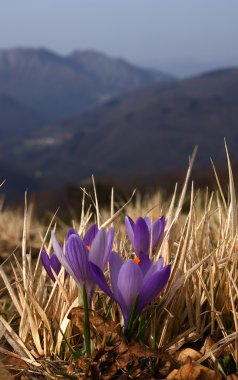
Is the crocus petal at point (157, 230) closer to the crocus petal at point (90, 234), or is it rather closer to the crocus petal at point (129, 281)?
the crocus petal at point (90, 234)

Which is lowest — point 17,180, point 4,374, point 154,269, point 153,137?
point 17,180

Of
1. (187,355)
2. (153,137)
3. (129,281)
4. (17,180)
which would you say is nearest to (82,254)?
(129,281)

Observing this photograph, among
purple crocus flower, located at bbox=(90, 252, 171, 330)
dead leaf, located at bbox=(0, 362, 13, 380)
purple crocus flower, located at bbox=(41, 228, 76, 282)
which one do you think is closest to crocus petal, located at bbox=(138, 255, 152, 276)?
purple crocus flower, located at bbox=(90, 252, 171, 330)

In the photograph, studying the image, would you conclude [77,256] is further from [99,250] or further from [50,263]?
[50,263]

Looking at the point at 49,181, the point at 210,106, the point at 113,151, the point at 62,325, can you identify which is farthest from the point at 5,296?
the point at 210,106

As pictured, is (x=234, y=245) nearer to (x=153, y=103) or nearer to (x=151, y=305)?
(x=151, y=305)

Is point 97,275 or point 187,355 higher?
point 97,275

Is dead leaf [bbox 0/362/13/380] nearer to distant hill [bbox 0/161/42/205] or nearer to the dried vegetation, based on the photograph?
the dried vegetation
